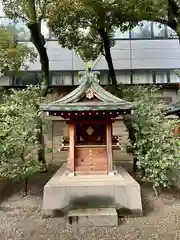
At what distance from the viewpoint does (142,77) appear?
1973 cm

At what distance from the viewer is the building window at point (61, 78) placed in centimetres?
1970

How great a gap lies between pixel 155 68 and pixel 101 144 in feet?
35.8

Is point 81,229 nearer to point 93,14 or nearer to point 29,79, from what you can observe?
point 93,14

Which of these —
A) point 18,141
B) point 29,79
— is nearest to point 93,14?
point 18,141

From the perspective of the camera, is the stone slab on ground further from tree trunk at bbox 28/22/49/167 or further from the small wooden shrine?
tree trunk at bbox 28/22/49/167

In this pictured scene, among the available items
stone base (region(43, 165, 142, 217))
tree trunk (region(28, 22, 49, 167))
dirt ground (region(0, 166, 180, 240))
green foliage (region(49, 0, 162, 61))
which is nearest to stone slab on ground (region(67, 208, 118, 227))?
dirt ground (region(0, 166, 180, 240))

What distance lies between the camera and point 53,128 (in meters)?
18.8

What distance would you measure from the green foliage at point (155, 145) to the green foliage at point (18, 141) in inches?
152

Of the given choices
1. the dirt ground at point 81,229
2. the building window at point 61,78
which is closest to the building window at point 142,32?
the building window at point 61,78

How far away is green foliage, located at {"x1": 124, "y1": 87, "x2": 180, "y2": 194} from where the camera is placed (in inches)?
381

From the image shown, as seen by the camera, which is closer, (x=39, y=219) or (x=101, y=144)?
(x=39, y=219)

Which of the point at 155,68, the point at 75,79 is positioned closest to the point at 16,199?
the point at 75,79

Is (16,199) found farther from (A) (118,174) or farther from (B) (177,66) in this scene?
(B) (177,66)

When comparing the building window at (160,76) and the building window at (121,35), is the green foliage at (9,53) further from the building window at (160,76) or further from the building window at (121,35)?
the building window at (160,76)
